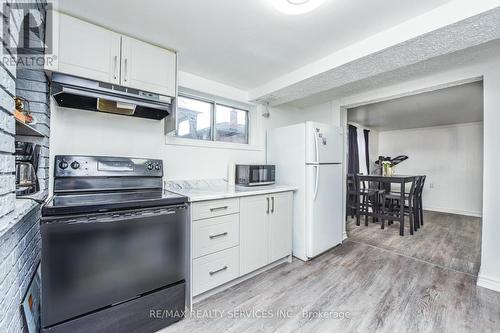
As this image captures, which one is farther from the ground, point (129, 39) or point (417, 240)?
point (129, 39)

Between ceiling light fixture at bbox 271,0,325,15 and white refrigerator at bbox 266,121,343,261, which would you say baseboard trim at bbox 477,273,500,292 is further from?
ceiling light fixture at bbox 271,0,325,15

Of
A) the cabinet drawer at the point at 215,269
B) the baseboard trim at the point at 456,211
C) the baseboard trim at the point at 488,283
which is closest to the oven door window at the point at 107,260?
the cabinet drawer at the point at 215,269

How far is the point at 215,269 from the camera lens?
192cm

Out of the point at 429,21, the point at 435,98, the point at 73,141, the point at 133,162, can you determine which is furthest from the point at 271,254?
the point at 435,98

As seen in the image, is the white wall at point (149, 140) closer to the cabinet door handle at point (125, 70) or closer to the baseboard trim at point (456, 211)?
the cabinet door handle at point (125, 70)

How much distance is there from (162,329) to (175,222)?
2.39 ft

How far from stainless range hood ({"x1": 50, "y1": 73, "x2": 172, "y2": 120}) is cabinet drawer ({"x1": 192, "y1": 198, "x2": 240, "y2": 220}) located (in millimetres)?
903

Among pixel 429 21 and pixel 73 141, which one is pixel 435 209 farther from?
pixel 73 141

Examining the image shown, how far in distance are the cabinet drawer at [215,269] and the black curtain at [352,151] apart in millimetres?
4181

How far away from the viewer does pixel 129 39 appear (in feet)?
5.74

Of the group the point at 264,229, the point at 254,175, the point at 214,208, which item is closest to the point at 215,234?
the point at 214,208

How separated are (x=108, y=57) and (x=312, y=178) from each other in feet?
7.42

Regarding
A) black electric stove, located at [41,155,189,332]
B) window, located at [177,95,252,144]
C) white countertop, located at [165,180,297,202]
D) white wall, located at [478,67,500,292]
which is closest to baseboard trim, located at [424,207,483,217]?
white wall, located at [478,67,500,292]

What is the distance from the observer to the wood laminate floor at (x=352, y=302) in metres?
1.58
